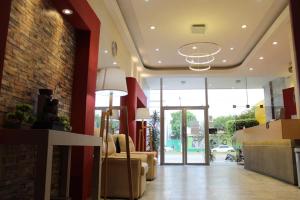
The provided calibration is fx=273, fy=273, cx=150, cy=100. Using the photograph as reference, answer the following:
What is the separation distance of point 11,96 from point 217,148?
34.6ft

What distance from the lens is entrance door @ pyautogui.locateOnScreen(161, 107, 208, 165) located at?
1180cm

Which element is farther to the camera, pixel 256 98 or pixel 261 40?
pixel 256 98

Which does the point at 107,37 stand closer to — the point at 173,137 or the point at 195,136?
the point at 173,137

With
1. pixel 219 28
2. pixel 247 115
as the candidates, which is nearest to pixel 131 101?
pixel 219 28

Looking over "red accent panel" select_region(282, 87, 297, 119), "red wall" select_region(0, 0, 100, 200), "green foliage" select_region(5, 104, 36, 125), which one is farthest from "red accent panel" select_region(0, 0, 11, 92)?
"red accent panel" select_region(282, 87, 297, 119)

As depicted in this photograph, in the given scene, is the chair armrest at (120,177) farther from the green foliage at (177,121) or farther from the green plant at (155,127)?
the green foliage at (177,121)

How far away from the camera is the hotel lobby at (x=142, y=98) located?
9.00 ft

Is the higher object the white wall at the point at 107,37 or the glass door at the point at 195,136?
the white wall at the point at 107,37

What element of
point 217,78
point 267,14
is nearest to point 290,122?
point 267,14

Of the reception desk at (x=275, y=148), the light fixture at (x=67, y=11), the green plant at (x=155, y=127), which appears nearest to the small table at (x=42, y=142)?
the light fixture at (x=67, y=11)

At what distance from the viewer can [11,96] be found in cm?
275

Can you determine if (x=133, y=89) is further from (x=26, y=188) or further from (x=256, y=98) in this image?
(x=256, y=98)

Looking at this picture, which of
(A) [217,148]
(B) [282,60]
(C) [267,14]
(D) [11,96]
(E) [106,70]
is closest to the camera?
(D) [11,96]

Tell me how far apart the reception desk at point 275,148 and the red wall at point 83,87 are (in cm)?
408
